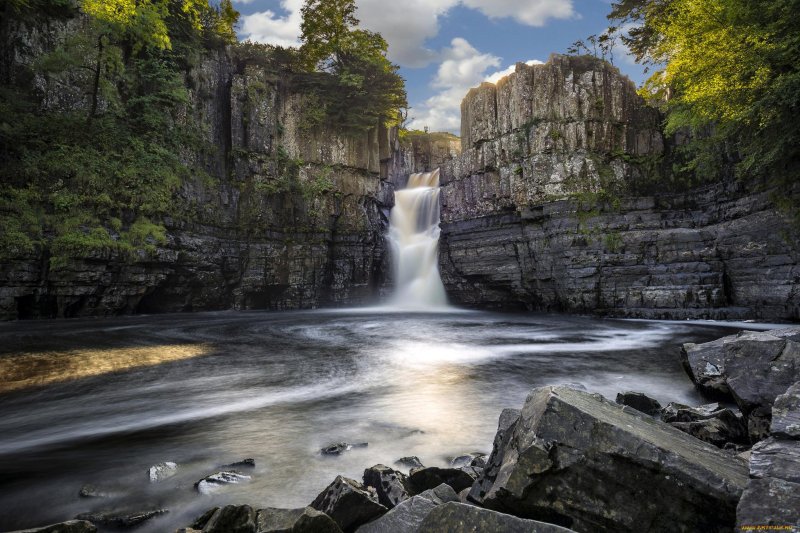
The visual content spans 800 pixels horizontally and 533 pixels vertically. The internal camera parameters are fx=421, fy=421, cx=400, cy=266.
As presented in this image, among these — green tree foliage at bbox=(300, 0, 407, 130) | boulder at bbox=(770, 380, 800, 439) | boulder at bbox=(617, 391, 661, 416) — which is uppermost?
green tree foliage at bbox=(300, 0, 407, 130)

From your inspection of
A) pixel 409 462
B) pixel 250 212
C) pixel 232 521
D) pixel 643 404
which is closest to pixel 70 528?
pixel 232 521

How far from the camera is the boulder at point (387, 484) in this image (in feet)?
11.5

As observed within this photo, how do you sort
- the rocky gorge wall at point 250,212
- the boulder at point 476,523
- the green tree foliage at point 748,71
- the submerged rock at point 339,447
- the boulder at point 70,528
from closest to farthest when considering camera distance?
the boulder at point 476,523
the boulder at point 70,528
the submerged rock at point 339,447
the green tree foliage at point 748,71
the rocky gorge wall at point 250,212

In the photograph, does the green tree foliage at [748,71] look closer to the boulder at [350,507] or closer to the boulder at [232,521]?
the boulder at [350,507]

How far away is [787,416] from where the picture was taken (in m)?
2.93

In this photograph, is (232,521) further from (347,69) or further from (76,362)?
(347,69)

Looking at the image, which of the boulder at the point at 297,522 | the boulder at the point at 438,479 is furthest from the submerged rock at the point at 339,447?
the boulder at the point at 297,522

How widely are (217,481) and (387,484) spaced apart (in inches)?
71.6

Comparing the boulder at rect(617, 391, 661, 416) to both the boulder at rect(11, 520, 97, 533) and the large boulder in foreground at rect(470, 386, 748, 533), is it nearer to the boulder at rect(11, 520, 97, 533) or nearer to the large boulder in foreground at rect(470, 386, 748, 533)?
the large boulder in foreground at rect(470, 386, 748, 533)

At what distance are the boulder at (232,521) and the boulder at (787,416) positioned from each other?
3657 mm

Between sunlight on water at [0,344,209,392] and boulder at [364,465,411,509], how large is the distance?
8.08m

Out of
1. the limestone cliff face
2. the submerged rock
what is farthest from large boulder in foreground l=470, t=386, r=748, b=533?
the limestone cliff face

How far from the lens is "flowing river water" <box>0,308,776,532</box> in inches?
169

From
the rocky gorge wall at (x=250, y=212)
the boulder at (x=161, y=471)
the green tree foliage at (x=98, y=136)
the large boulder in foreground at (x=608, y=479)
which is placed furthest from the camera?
the rocky gorge wall at (x=250, y=212)
